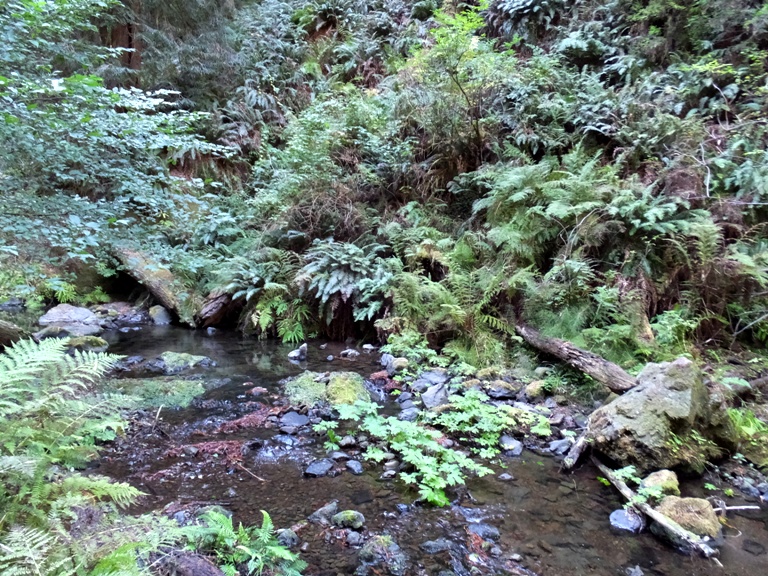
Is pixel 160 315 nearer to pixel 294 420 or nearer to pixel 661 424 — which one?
pixel 294 420

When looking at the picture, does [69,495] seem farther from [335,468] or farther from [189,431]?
[189,431]

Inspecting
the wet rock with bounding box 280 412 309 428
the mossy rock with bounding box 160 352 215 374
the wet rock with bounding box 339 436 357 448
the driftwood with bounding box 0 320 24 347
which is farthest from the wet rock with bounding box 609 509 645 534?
the driftwood with bounding box 0 320 24 347

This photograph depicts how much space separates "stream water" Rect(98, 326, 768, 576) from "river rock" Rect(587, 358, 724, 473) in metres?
0.26

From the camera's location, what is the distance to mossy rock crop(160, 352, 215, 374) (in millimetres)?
5967

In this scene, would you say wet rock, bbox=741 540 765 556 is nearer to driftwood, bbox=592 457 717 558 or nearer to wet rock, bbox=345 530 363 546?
driftwood, bbox=592 457 717 558

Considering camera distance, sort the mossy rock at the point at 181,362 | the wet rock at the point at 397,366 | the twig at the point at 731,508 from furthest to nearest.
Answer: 1. the mossy rock at the point at 181,362
2. the wet rock at the point at 397,366
3. the twig at the point at 731,508

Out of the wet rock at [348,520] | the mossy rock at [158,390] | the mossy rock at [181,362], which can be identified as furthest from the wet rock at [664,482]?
the mossy rock at [181,362]

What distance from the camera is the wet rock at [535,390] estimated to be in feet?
15.5

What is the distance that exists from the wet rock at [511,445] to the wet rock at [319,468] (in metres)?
1.62

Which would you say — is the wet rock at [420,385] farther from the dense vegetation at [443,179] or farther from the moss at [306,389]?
the moss at [306,389]

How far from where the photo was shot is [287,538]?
99.3 inches

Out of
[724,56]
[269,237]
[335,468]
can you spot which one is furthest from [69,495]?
[724,56]

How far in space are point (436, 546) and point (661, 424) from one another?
2173 millimetres

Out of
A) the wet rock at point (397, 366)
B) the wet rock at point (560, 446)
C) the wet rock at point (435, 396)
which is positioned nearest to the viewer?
the wet rock at point (560, 446)
